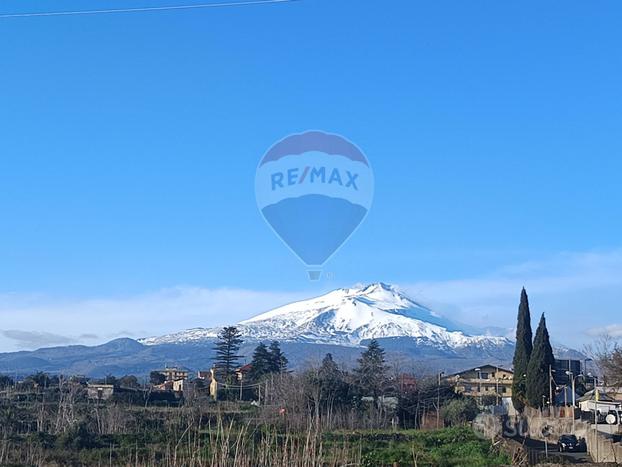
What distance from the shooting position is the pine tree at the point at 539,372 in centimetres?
3428

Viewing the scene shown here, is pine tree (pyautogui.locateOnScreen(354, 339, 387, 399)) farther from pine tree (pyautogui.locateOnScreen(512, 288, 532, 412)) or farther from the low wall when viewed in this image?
the low wall

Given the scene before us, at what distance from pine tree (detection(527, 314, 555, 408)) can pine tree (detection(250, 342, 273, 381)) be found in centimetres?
1489

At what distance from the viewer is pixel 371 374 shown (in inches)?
1645

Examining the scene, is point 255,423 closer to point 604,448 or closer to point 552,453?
point 552,453

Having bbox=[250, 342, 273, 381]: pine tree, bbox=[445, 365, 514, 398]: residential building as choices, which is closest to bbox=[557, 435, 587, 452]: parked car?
bbox=[250, 342, 273, 381]: pine tree

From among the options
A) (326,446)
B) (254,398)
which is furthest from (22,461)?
(254,398)

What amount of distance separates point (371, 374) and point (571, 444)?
17842 mm

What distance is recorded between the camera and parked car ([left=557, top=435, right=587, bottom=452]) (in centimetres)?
2441

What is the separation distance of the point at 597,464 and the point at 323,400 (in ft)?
49.6

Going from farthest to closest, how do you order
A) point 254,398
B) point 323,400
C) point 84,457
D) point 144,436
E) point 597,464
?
point 254,398 < point 323,400 < point 144,436 < point 84,457 < point 597,464

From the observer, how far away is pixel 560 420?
28.2m

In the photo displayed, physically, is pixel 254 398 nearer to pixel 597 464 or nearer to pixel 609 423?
pixel 609 423

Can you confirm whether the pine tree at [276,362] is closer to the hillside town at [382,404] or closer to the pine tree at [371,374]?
the hillside town at [382,404]

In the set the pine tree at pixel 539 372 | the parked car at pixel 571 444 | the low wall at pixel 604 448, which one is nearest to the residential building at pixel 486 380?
the pine tree at pixel 539 372
